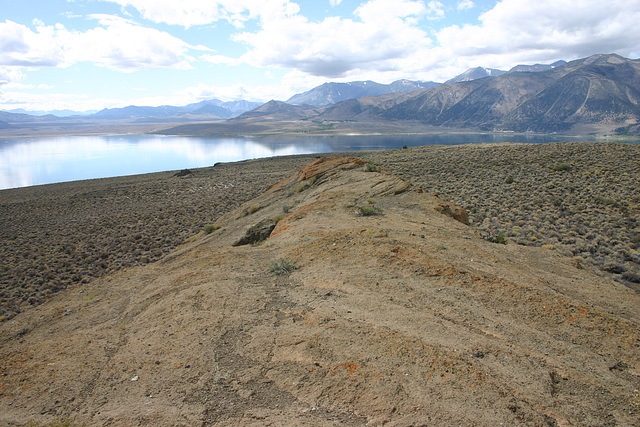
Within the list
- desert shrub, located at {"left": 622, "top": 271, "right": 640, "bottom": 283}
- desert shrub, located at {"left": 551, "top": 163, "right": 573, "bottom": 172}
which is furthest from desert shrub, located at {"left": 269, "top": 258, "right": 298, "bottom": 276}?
desert shrub, located at {"left": 551, "top": 163, "right": 573, "bottom": 172}

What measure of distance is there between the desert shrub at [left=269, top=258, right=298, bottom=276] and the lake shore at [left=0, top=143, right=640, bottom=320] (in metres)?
7.84

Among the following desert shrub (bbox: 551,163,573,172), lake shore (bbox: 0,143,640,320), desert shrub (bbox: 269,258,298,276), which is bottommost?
lake shore (bbox: 0,143,640,320)

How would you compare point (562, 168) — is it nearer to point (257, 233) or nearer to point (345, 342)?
point (257, 233)

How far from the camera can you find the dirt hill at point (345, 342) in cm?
406

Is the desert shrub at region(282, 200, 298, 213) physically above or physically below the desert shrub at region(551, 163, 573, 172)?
below

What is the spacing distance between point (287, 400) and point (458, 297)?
385 cm

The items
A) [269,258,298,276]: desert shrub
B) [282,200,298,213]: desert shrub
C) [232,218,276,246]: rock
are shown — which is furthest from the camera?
[282,200,298,213]: desert shrub

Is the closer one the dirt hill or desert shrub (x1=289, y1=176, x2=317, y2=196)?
the dirt hill

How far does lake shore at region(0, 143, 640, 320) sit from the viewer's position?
44.2ft

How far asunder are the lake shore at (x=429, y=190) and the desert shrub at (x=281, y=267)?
7.84m

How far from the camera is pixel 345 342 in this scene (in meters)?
5.15

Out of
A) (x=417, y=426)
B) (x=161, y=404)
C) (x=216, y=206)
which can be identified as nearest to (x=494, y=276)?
(x=417, y=426)

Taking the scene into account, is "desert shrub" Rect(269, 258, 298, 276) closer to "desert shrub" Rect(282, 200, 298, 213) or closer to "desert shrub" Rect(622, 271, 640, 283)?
"desert shrub" Rect(282, 200, 298, 213)

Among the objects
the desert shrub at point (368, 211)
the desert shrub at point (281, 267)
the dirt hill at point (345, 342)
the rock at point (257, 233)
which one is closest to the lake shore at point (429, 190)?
the desert shrub at point (368, 211)
